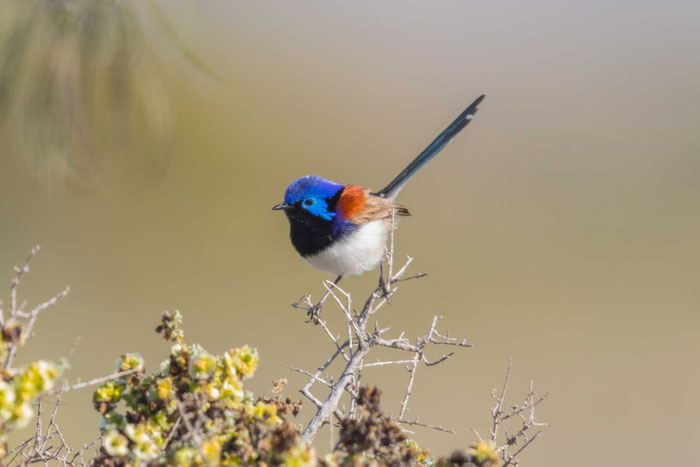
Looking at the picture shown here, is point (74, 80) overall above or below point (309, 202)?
above

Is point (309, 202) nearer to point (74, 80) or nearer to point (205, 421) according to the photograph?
point (74, 80)

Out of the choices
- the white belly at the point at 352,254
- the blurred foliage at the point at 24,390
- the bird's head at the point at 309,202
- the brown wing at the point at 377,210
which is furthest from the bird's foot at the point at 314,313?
the blurred foliage at the point at 24,390

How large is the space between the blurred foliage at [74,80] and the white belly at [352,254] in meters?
1.18

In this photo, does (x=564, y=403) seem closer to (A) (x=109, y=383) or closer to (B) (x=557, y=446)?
(B) (x=557, y=446)

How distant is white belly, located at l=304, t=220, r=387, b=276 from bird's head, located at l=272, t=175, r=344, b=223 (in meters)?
0.15

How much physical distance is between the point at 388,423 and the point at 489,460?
0.75ft

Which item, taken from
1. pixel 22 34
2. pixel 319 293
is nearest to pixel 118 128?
pixel 22 34

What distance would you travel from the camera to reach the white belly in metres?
3.82

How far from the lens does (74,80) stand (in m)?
3.87

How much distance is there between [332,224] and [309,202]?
6.8 inches

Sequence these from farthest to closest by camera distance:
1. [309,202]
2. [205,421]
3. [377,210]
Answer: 1. [377,210]
2. [309,202]
3. [205,421]

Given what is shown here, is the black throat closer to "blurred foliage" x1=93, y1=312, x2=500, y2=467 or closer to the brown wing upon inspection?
the brown wing

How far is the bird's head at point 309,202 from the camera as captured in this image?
3.80 m

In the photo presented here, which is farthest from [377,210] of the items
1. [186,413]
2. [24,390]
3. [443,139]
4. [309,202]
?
[24,390]
